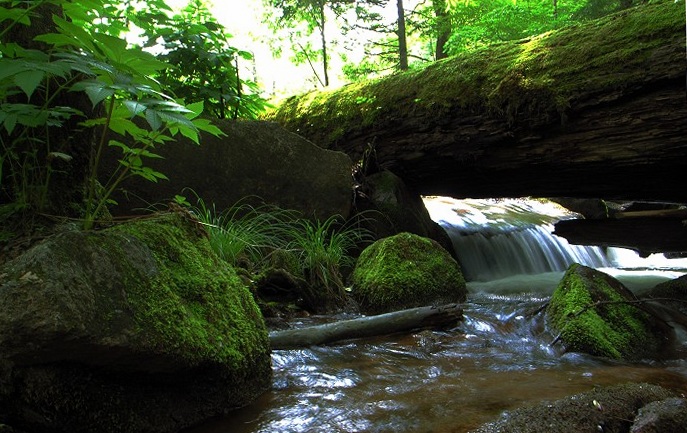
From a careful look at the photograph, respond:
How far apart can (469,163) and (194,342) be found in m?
4.80

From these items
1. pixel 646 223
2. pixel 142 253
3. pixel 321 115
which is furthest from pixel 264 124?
pixel 646 223

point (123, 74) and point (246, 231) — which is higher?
point (123, 74)

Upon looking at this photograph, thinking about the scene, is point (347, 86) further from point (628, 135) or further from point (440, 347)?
point (440, 347)

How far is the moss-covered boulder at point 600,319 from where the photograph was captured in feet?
9.66

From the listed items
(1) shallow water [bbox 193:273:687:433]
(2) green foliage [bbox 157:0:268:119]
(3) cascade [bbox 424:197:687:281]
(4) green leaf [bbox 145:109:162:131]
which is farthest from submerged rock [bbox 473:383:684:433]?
(3) cascade [bbox 424:197:687:281]

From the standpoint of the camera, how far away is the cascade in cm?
748

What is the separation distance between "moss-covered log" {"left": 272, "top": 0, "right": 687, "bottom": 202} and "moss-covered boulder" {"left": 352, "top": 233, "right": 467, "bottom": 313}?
1671 millimetres

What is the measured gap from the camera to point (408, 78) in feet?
20.6

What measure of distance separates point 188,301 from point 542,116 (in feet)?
13.9

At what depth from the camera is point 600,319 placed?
3156mm

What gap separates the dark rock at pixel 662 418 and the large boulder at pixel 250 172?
406 centimetres

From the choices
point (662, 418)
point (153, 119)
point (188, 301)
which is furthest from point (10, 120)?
point (662, 418)

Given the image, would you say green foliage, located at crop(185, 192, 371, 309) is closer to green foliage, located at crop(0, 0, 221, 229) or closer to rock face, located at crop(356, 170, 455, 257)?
rock face, located at crop(356, 170, 455, 257)

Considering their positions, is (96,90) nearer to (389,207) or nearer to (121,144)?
(121,144)
